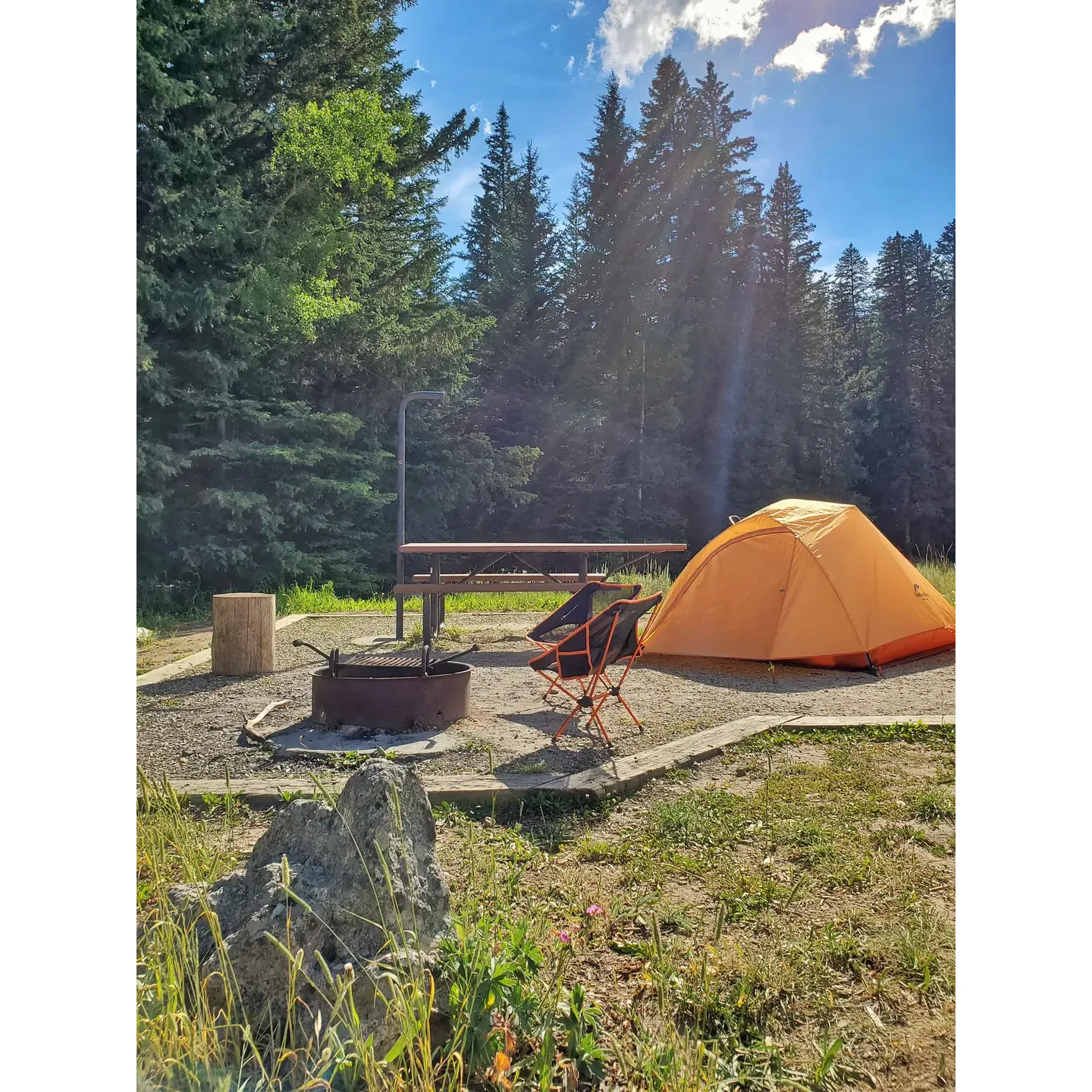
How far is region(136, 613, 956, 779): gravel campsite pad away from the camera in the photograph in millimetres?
3424

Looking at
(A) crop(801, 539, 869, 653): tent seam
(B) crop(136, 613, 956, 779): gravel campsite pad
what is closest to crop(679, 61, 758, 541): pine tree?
(A) crop(801, 539, 869, 653): tent seam

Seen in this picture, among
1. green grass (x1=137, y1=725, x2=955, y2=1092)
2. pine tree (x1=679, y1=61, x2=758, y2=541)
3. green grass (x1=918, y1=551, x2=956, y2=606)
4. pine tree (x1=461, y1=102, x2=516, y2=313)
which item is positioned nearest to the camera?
green grass (x1=137, y1=725, x2=955, y2=1092)

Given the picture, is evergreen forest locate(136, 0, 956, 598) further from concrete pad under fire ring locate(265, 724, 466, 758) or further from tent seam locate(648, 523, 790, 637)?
concrete pad under fire ring locate(265, 724, 466, 758)

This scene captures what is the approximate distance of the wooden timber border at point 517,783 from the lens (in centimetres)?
284

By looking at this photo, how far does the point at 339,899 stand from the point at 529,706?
310cm

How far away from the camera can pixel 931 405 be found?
11.2 metres

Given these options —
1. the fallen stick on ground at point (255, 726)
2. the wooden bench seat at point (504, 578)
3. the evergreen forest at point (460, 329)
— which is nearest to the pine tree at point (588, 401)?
the evergreen forest at point (460, 329)

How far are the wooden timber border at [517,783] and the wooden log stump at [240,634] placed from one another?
2282 mm

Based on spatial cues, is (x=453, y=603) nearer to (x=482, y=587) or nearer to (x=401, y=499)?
(x=401, y=499)

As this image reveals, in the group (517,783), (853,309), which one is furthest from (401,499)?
(853,309)

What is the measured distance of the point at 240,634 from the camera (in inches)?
205

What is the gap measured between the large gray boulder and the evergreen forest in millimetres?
3101
